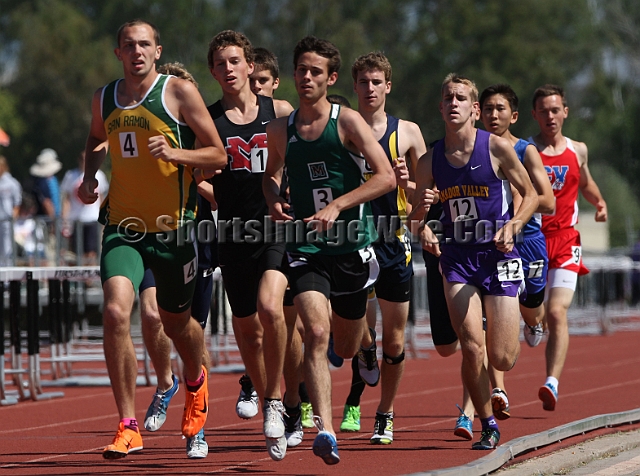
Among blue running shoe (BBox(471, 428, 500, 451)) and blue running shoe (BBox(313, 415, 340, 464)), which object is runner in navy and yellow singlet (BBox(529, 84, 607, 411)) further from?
blue running shoe (BBox(313, 415, 340, 464))

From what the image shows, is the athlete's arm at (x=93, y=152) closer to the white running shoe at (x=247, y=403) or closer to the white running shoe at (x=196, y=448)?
the white running shoe at (x=196, y=448)

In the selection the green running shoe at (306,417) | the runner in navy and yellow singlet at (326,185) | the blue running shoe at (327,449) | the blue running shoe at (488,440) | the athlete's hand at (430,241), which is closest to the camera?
the blue running shoe at (327,449)

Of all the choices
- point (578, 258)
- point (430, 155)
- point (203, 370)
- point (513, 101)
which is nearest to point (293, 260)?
point (203, 370)

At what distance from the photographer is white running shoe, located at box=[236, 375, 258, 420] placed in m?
8.60

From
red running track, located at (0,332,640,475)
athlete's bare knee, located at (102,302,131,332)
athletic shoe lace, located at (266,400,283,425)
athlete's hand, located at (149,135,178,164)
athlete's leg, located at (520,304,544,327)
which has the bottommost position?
red running track, located at (0,332,640,475)

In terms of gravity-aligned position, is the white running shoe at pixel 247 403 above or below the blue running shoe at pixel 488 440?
above

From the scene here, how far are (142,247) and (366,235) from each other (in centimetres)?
128

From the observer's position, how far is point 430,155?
8.02 m

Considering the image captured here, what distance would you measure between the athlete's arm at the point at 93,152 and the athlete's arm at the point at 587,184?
4.82 metres

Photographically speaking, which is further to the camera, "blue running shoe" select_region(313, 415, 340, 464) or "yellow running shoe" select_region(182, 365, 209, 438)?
"yellow running shoe" select_region(182, 365, 209, 438)

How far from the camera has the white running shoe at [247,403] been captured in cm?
860

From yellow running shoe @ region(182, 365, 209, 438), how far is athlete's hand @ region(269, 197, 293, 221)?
1.13 metres

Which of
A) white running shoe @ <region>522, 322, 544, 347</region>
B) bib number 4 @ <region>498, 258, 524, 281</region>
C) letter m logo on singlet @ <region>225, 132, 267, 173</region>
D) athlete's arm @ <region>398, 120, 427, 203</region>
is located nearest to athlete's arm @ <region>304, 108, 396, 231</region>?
letter m logo on singlet @ <region>225, 132, 267, 173</region>

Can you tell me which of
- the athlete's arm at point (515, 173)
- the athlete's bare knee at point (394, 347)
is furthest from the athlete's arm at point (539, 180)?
the athlete's bare knee at point (394, 347)
